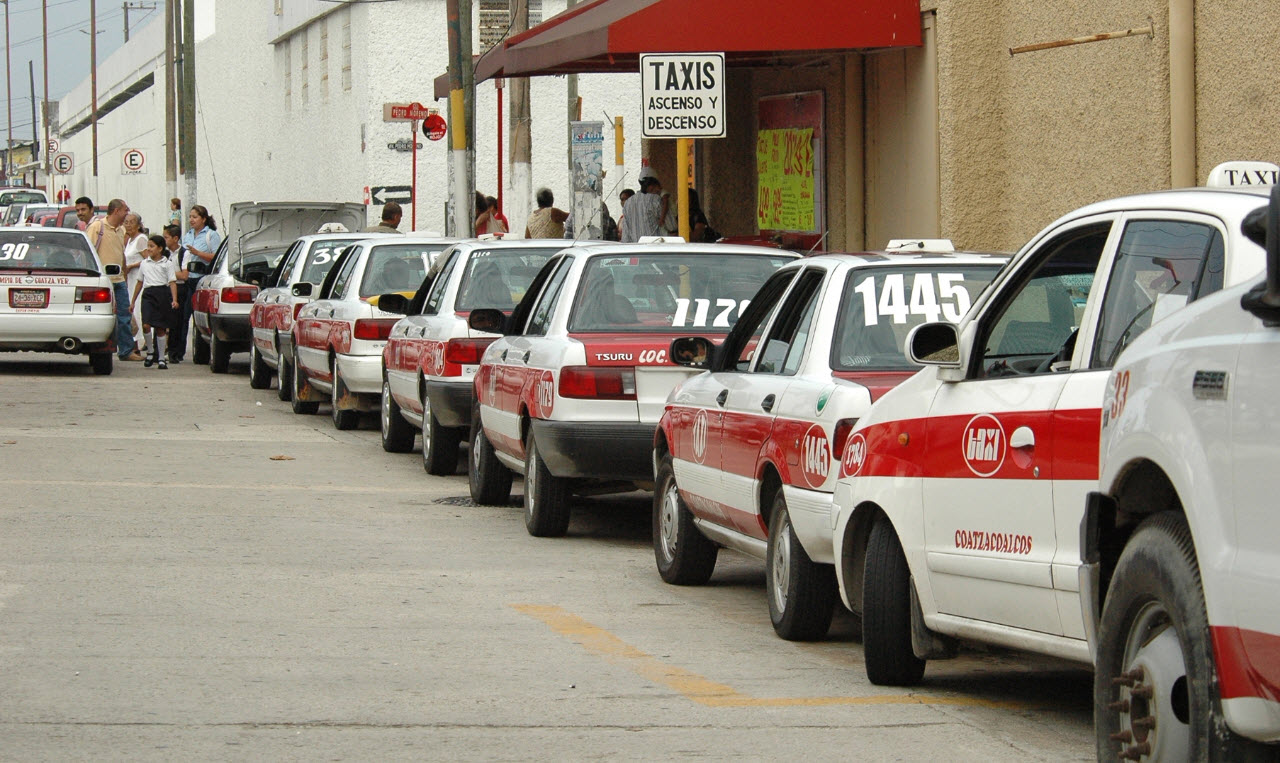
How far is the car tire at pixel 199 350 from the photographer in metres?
26.6

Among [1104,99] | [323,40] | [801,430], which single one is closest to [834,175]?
[1104,99]

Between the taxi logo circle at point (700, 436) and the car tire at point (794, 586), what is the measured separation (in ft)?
2.93

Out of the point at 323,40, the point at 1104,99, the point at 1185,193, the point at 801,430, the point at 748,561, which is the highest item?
the point at 323,40

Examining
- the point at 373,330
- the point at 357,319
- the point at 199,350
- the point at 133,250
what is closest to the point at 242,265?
the point at 133,250

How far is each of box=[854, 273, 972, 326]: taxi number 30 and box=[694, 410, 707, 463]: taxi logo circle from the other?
118cm

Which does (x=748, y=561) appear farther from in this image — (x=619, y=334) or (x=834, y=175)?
(x=834, y=175)

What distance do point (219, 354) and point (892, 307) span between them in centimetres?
1786

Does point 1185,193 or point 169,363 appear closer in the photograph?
point 1185,193

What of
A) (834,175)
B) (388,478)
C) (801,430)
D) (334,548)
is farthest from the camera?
(834,175)

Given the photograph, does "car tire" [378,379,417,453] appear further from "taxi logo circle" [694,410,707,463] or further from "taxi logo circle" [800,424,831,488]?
"taxi logo circle" [800,424,831,488]

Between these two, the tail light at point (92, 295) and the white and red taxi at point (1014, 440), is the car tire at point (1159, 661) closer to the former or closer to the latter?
the white and red taxi at point (1014, 440)

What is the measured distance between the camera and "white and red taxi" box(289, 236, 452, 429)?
17.2 m

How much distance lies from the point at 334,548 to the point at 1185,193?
6.26 meters

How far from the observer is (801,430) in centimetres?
789
